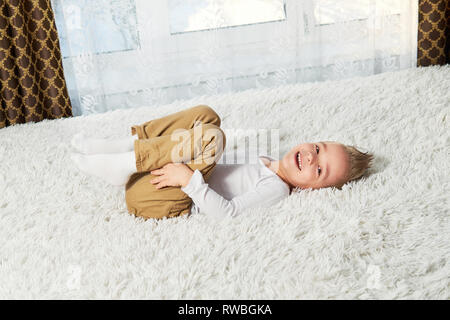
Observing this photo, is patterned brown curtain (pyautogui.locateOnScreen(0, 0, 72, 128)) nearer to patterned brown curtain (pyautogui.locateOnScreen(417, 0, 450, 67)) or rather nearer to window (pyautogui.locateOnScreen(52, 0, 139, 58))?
window (pyautogui.locateOnScreen(52, 0, 139, 58))

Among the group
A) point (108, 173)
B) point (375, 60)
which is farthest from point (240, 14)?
point (108, 173)

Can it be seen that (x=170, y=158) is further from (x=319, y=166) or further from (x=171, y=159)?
(x=319, y=166)

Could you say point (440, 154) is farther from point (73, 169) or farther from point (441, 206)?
point (73, 169)

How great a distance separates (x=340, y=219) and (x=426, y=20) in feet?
5.58

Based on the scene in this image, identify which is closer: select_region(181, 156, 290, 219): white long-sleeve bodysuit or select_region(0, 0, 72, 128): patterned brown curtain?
select_region(181, 156, 290, 219): white long-sleeve bodysuit

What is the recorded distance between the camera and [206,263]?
0.88 metres

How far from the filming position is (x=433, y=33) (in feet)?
7.42

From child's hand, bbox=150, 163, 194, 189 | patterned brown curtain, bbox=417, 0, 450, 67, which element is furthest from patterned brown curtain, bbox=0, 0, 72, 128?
patterned brown curtain, bbox=417, 0, 450, 67

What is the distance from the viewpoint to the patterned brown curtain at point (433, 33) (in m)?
2.22

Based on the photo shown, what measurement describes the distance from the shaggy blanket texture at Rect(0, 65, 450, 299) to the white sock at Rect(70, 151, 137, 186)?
0.12 metres

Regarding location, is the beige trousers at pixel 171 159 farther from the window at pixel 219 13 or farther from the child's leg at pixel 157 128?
the window at pixel 219 13

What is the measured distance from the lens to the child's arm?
1091mm

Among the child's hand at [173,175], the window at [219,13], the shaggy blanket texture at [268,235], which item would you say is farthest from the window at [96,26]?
the child's hand at [173,175]

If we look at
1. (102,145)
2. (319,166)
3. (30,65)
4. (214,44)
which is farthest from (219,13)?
(319,166)
